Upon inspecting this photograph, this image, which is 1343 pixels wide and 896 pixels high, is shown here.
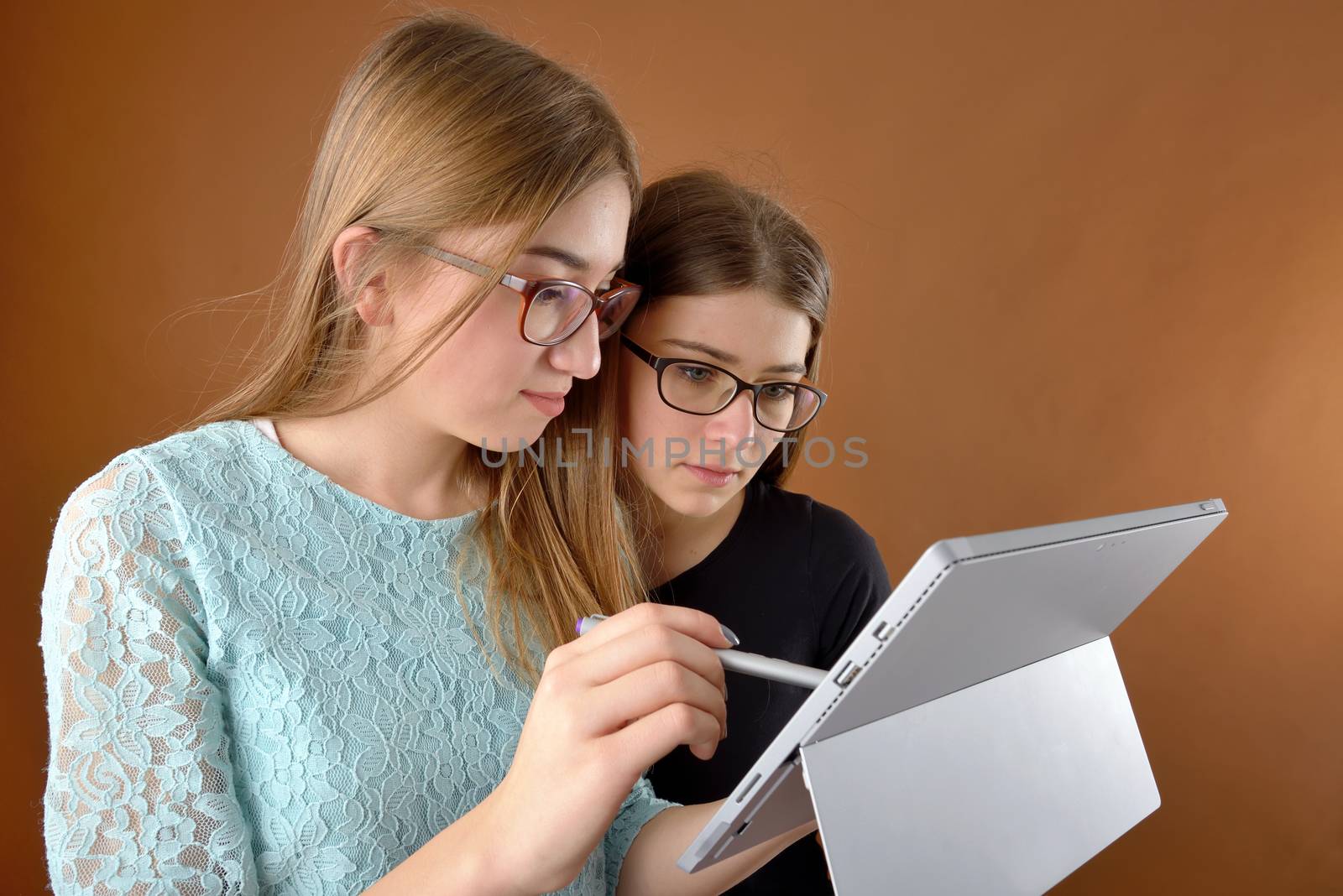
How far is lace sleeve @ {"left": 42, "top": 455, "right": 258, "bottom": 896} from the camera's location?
2.99 feet

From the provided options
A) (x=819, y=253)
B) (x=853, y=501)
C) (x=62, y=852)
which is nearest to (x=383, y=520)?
(x=62, y=852)

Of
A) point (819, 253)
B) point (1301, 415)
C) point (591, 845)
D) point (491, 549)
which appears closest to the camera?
Answer: point (591, 845)

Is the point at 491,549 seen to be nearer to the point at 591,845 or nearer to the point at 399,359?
the point at 399,359

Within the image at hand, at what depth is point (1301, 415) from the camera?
2553mm

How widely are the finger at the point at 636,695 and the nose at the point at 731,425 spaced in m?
0.75

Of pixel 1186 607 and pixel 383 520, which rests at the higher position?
pixel 383 520

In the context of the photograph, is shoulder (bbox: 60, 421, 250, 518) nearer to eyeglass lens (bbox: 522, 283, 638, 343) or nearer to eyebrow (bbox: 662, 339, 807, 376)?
eyeglass lens (bbox: 522, 283, 638, 343)

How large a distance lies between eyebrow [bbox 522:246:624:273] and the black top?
658mm

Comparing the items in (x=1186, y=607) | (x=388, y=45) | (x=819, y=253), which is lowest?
(x=1186, y=607)

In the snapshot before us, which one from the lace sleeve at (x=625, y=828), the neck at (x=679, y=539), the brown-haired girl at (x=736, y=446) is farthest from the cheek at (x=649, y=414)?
the lace sleeve at (x=625, y=828)

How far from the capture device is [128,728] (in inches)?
36.8

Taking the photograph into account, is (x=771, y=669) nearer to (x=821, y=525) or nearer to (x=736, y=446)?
(x=736, y=446)

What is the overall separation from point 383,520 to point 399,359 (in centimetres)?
Result: 20

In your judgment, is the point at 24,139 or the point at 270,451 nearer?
the point at 270,451
